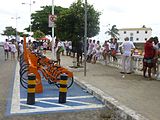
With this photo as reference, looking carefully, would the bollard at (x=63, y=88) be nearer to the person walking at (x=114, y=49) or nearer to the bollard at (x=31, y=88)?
the bollard at (x=31, y=88)

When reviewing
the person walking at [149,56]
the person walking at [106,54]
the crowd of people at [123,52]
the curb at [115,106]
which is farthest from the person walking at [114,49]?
the curb at [115,106]

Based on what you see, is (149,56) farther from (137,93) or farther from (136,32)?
(136,32)

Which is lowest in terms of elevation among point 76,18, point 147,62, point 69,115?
point 69,115

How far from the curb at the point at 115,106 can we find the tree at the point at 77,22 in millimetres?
7031

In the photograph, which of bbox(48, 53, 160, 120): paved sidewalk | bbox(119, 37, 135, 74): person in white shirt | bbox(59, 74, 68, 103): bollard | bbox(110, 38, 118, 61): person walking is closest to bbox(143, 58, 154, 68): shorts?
bbox(48, 53, 160, 120): paved sidewalk

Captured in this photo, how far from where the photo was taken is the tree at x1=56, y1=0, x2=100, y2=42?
18438 millimetres

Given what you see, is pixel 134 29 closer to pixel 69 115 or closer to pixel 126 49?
pixel 126 49

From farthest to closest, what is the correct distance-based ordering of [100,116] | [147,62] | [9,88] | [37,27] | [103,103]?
[37,27]
[147,62]
[9,88]
[103,103]
[100,116]

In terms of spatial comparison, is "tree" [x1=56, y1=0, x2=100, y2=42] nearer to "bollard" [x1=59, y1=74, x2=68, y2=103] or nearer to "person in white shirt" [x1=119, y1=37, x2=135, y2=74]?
"person in white shirt" [x1=119, y1=37, x2=135, y2=74]

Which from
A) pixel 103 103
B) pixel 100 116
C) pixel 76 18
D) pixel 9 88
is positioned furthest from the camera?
pixel 76 18

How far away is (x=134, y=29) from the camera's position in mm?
100562

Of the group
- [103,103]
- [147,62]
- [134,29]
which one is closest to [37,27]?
[134,29]

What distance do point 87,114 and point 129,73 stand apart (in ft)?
27.7

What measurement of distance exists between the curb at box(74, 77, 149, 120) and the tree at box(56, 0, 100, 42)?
7.03 metres
